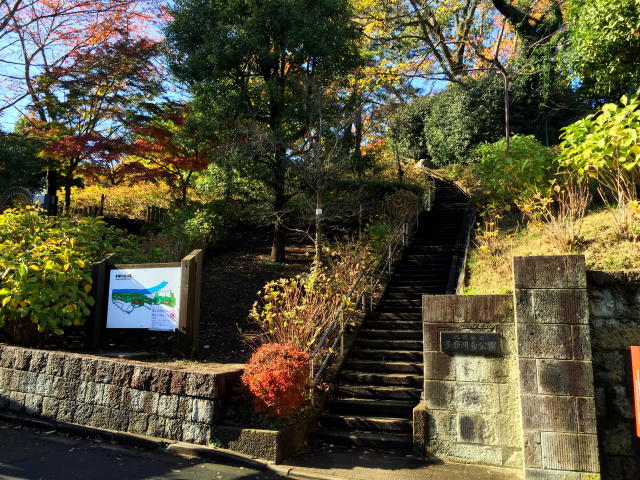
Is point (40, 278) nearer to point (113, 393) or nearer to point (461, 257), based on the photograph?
point (113, 393)

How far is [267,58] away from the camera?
11.4m

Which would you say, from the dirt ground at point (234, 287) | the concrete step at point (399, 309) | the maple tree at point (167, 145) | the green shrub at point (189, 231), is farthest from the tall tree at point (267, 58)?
the concrete step at point (399, 309)

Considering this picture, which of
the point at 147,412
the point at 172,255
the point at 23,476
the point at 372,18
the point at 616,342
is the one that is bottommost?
the point at 23,476

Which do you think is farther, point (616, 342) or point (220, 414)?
point (220, 414)

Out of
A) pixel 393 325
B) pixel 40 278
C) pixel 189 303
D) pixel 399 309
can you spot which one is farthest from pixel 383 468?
pixel 40 278

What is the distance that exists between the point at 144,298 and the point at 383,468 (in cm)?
472

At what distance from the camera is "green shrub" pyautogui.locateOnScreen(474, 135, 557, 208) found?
9273 millimetres

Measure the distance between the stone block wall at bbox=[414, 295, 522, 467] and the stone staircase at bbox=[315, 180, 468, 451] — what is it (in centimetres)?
52

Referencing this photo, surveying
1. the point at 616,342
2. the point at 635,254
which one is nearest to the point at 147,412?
the point at 616,342

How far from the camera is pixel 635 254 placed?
17.5 ft

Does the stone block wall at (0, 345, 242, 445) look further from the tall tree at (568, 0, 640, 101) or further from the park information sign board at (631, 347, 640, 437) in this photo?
the tall tree at (568, 0, 640, 101)

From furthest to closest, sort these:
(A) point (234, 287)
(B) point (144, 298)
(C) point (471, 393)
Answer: (A) point (234, 287) < (B) point (144, 298) < (C) point (471, 393)

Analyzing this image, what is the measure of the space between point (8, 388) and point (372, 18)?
17967mm

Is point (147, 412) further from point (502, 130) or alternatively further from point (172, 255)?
point (502, 130)
